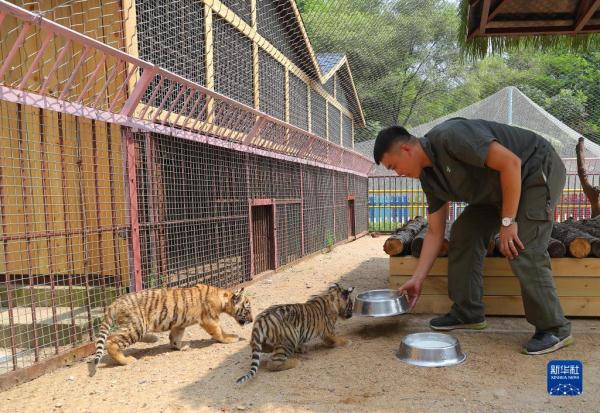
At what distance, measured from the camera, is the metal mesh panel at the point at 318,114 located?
39.4ft

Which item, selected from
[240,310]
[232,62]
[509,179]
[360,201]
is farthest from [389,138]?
[360,201]

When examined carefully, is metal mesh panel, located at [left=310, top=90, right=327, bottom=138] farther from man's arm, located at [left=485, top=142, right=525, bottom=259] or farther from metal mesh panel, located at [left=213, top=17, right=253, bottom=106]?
man's arm, located at [left=485, top=142, right=525, bottom=259]

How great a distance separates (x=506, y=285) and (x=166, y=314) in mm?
3064

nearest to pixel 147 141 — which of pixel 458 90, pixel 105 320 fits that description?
pixel 105 320

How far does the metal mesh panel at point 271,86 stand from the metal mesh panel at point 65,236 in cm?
397

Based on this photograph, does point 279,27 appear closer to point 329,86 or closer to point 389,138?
point 329,86

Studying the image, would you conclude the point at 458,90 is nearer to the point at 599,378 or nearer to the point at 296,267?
the point at 296,267

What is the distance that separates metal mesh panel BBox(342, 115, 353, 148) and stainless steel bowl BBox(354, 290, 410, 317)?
40.4ft

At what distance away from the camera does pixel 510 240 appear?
3357mm

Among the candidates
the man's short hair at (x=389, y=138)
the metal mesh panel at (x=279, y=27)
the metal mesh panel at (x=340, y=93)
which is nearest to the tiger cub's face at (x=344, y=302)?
the man's short hair at (x=389, y=138)

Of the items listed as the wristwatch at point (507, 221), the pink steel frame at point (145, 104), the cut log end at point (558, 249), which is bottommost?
the cut log end at point (558, 249)

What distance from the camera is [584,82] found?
28.8 m

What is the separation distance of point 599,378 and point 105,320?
11.1ft

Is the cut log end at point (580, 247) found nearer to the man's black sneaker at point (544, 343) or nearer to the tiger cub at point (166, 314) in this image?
the man's black sneaker at point (544, 343)
